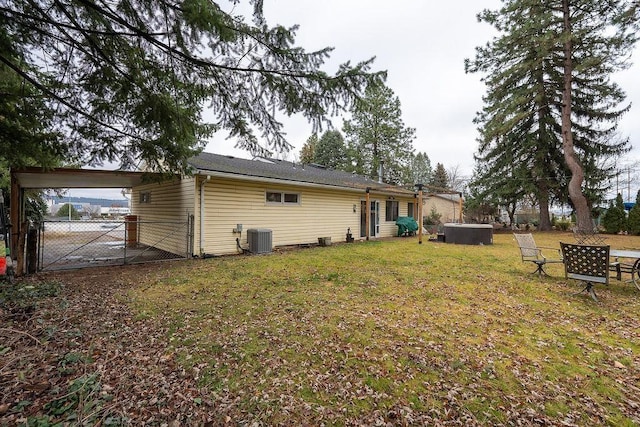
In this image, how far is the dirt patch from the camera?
6.92 feet

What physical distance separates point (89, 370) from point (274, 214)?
7.93 m

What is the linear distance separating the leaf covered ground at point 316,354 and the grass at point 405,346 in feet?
0.06

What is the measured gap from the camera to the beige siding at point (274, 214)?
8836 mm

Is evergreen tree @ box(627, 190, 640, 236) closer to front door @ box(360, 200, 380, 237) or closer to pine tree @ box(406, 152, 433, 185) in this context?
front door @ box(360, 200, 380, 237)

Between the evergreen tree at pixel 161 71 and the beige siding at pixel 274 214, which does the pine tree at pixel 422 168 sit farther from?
the evergreen tree at pixel 161 71

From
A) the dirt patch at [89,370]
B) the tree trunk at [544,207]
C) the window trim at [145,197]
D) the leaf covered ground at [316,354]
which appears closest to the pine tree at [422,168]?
the tree trunk at [544,207]

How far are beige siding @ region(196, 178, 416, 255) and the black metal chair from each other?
319 inches

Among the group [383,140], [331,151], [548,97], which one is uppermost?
[331,151]

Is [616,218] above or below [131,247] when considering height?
above

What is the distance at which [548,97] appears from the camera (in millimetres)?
17578

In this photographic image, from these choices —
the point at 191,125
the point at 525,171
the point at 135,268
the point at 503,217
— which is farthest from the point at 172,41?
the point at 503,217

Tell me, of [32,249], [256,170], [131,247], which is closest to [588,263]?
[256,170]

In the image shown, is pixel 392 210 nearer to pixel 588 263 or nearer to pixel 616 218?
pixel 588 263

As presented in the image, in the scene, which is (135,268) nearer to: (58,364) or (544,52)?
(58,364)
